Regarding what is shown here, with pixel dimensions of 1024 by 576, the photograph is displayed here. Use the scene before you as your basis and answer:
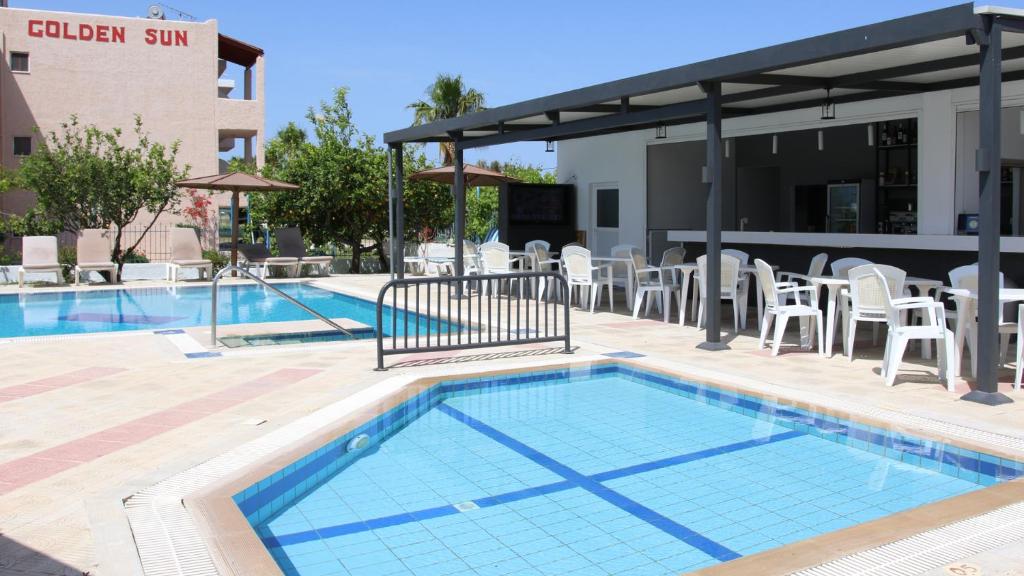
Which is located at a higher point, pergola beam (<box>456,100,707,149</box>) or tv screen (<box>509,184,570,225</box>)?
pergola beam (<box>456,100,707,149</box>)

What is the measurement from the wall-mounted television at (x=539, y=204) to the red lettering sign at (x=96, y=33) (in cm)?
1494

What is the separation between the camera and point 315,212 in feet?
67.8

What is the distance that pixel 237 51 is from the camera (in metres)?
30.4

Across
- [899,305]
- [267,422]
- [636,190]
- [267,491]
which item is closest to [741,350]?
[899,305]

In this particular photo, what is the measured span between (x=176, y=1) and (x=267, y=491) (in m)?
30.8

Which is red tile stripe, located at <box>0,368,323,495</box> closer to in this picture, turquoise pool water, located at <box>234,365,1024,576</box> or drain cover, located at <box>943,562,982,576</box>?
turquoise pool water, located at <box>234,365,1024,576</box>

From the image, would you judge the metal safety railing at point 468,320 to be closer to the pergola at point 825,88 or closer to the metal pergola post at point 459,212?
the metal pergola post at point 459,212

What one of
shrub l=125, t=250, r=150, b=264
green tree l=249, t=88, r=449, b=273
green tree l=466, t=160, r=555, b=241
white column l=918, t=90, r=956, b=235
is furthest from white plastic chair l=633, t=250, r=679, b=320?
shrub l=125, t=250, r=150, b=264

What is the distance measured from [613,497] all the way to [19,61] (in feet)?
87.1

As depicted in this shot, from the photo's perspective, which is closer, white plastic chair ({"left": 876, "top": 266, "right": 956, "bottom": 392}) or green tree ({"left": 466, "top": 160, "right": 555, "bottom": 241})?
white plastic chair ({"left": 876, "top": 266, "right": 956, "bottom": 392})

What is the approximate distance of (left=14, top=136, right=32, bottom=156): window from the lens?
2514 cm

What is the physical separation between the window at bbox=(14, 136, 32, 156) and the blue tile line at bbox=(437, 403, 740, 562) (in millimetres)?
23629

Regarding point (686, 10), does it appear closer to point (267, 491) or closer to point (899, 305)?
point (899, 305)

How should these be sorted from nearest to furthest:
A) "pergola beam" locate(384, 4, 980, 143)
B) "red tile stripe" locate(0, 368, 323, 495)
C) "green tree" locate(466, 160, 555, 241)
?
"red tile stripe" locate(0, 368, 323, 495), "pergola beam" locate(384, 4, 980, 143), "green tree" locate(466, 160, 555, 241)
